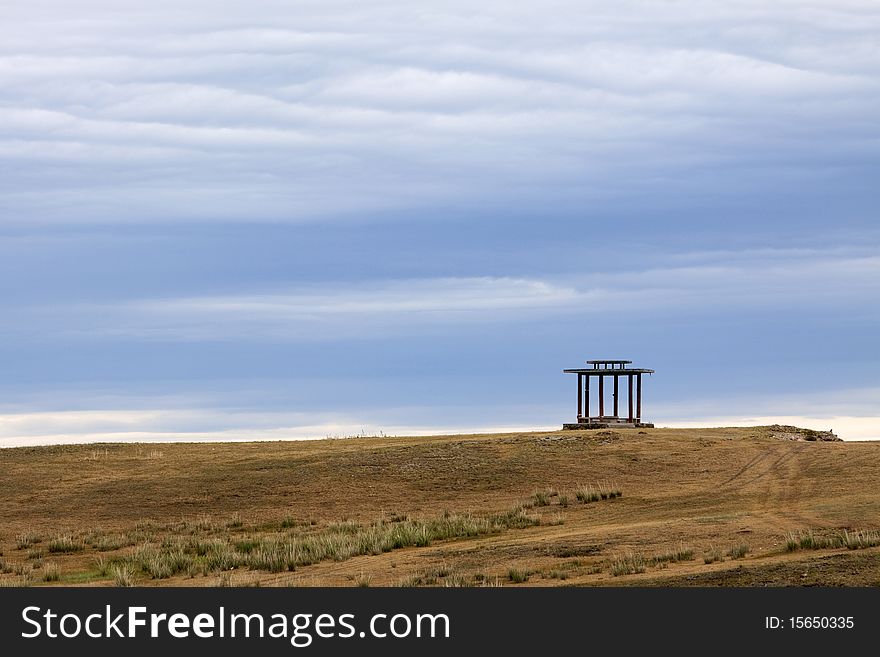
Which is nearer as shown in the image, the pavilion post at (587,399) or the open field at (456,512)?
the open field at (456,512)

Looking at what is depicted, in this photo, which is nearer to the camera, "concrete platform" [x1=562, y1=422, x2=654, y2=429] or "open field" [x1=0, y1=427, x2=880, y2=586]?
"open field" [x1=0, y1=427, x2=880, y2=586]

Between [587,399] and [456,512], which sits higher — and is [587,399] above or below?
above

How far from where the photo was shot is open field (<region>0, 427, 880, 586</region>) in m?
25.9

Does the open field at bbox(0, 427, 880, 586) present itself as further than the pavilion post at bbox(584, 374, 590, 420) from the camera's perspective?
No

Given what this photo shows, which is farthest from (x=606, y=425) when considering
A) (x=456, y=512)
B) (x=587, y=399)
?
(x=456, y=512)

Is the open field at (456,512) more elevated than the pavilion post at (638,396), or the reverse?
the pavilion post at (638,396)

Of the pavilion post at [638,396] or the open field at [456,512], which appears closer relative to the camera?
the open field at [456,512]

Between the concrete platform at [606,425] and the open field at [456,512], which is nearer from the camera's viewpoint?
the open field at [456,512]

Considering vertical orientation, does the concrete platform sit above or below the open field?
above

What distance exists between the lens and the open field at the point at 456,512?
2592cm

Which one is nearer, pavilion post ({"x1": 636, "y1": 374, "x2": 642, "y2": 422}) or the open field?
the open field

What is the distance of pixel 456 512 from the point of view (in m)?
38.3

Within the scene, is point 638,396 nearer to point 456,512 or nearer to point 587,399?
point 587,399
